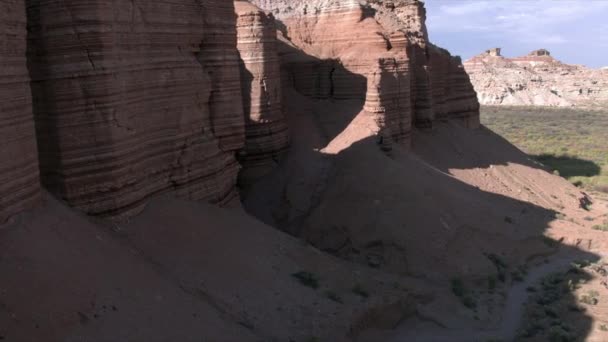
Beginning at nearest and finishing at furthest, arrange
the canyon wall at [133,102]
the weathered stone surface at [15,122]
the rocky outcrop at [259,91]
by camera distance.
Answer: the weathered stone surface at [15,122] < the canyon wall at [133,102] < the rocky outcrop at [259,91]

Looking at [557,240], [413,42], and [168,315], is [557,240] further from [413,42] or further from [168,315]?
[168,315]

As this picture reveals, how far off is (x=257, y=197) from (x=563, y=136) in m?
43.4

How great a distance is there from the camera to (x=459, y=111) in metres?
30.8

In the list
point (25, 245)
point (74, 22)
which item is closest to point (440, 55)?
point (74, 22)

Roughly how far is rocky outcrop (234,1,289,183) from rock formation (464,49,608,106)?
240ft

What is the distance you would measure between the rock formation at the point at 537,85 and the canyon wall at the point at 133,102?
7121cm

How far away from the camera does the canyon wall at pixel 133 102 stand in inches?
355

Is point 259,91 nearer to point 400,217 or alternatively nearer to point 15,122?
point 400,217

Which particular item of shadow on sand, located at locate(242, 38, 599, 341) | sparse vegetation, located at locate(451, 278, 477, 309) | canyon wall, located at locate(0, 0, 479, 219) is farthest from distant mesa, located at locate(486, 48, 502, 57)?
sparse vegetation, located at locate(451, 278, 477, 309)

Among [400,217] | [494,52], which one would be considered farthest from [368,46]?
[494,52]

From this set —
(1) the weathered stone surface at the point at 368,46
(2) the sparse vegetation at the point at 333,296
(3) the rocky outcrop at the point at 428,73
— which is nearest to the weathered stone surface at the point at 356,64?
(1) the weathered stone surface at the point at 368,46

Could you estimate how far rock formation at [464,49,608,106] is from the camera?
86.2 m

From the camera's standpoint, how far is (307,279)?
493 inches

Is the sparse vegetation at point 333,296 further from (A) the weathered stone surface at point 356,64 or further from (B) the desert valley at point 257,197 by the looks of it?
(A) the weathered stone surface at point 356,64
